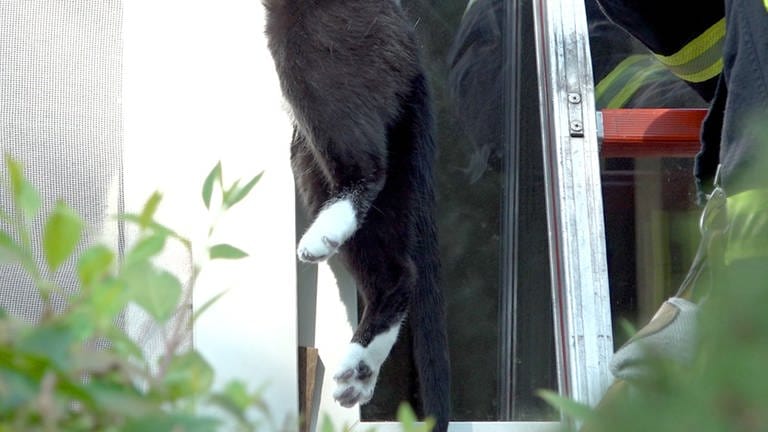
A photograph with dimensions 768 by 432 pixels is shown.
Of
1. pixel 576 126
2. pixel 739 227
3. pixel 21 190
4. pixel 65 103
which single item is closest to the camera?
pixel 21 190

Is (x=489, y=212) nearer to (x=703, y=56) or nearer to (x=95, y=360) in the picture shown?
(x=703, y=56)

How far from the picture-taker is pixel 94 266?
1.28 ft

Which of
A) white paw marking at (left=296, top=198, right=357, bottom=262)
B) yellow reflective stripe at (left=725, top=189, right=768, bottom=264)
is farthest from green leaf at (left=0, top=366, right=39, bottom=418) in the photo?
white paw marking at (left=296, top=198, right=357, bottom=262)

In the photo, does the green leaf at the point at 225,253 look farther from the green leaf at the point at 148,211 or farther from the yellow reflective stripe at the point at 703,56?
the yellow reflective stripe at the point at 703,56

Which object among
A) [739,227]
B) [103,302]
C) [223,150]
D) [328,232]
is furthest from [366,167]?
[103,302]

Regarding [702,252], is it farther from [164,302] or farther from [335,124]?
[164,302]

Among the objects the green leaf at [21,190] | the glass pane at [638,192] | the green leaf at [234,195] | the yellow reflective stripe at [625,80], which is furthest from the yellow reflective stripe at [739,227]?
the green leaf at [21,190]

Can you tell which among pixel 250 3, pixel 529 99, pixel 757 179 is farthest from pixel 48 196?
pixel 757 179

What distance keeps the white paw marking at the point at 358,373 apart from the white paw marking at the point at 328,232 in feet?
0.54

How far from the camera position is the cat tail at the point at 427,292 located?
1.77 meters

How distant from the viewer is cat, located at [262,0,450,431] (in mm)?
1691

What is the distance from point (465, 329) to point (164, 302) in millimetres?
1564

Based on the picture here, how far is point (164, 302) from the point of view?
404 millimetres

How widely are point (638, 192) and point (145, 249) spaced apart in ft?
5.52
